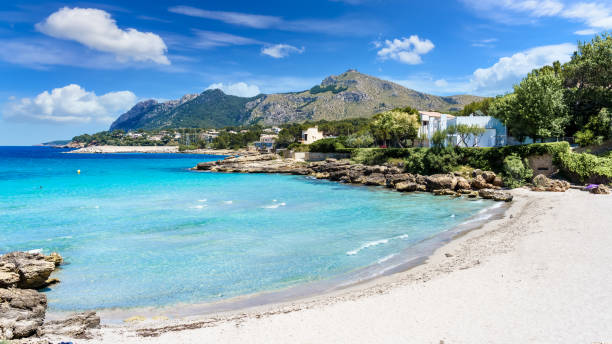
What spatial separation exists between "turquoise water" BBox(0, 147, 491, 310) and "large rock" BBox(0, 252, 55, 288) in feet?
2.20

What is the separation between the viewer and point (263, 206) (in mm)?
31625

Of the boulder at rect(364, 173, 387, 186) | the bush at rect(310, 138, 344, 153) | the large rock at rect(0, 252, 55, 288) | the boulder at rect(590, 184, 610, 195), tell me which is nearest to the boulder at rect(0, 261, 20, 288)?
the large rock at rect(0, 252, 55, 288)

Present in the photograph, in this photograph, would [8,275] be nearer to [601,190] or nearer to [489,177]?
[601,190]

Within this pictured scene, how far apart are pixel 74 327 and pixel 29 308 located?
2.04 meters

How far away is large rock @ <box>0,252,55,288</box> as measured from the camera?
12.0 m

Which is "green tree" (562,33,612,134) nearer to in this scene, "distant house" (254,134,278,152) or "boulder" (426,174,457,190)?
"boulder" (426,174,457,190)

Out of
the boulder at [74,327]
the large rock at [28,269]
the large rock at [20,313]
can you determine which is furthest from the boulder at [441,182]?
the large rock at [20,313]

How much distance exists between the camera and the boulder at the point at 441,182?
38.0 metres

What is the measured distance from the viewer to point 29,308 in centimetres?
973

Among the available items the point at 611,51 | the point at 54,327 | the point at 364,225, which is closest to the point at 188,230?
the point at 364,225

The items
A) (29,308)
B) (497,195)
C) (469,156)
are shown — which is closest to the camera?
(29,308)

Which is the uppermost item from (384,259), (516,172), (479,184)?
(516,172)

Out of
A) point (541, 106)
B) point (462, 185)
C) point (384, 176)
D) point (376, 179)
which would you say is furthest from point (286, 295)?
point (541, 106)

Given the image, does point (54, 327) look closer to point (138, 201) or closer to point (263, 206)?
point (263, 206)
